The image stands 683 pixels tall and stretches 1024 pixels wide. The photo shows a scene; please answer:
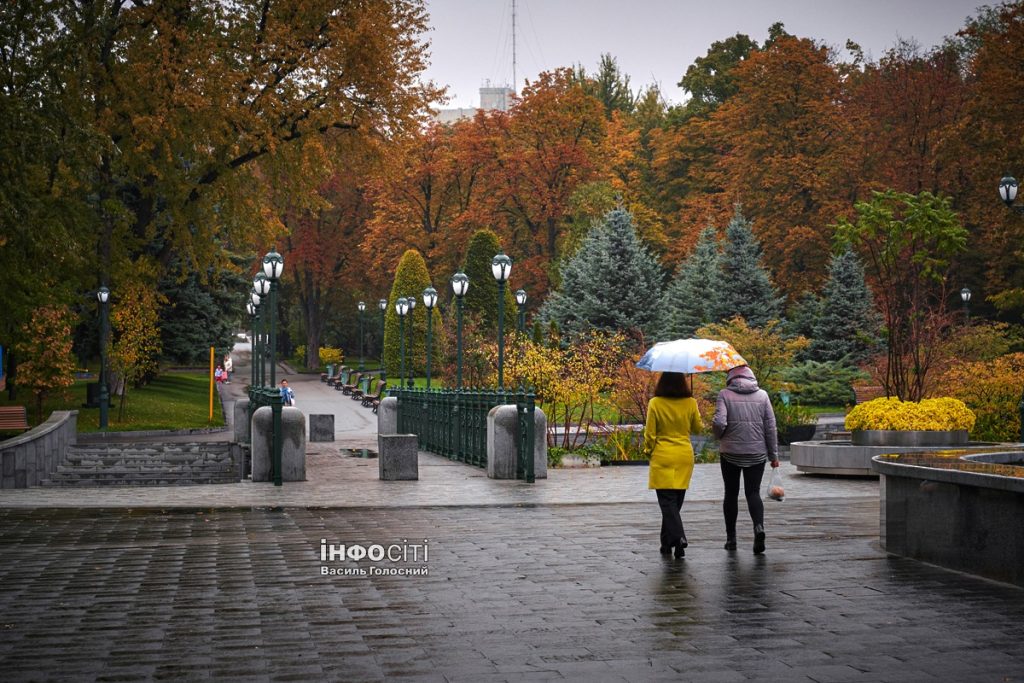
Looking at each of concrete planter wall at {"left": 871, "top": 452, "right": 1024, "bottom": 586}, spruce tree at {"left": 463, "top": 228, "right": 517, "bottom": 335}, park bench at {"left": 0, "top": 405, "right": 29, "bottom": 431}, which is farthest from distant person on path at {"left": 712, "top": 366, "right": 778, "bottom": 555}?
spruce tree at {"left": 463, "top": 228, "right": 517, "bottom": 335}

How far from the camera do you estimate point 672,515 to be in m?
11.1

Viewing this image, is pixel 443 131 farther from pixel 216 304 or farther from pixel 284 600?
pixel 284 600

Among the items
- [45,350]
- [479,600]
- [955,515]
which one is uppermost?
[45,350]

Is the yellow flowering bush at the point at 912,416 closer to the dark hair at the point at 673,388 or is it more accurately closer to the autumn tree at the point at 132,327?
the dark hair at the point at 673,388

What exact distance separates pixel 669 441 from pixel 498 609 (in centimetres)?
305

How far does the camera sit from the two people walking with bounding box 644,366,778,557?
11.1 meters

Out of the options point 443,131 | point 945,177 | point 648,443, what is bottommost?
point 648,443

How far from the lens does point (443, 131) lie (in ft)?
247

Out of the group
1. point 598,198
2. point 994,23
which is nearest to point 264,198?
point 598,198

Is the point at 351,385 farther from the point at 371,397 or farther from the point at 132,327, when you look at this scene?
the point at 132,327

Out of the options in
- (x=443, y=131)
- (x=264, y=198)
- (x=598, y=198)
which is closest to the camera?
(x=264, y=198)

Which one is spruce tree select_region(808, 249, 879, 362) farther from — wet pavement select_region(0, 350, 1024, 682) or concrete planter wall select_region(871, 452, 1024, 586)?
concrete planter wall select_region(871, 452, 1024, 586)

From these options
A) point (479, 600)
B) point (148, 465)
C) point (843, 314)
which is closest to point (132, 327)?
point (148, 465)

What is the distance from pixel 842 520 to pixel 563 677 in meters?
8.30
